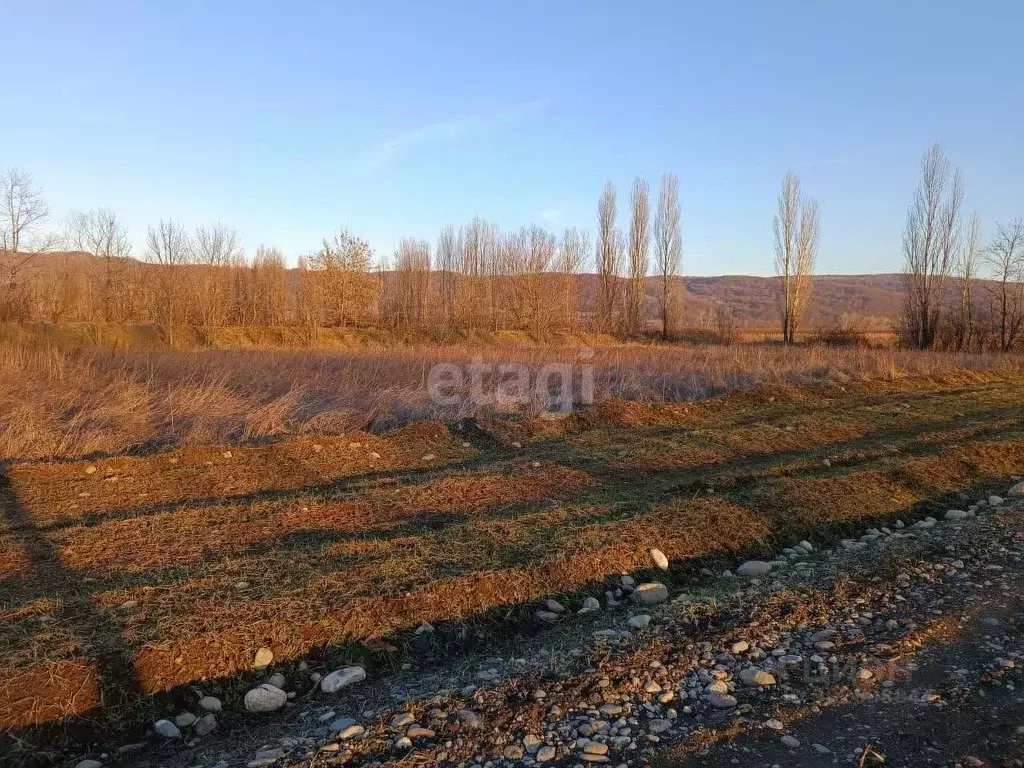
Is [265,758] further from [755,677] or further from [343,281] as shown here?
[343,281]

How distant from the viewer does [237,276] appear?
4503 cm

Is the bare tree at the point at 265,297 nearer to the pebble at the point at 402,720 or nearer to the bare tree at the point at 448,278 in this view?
the bare tree at the point at 448,278

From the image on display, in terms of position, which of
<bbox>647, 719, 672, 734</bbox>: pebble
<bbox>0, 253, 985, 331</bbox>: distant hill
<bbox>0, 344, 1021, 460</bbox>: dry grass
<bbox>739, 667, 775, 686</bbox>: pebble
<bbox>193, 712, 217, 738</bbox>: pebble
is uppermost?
<bbox>0, 253, 985, 331</bbox>: distant hill

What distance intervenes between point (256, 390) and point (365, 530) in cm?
894

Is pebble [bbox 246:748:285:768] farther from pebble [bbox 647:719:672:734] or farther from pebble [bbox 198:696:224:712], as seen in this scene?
pebble [bbox 647:719:672:734]

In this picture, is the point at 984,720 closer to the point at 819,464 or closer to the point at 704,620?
the point at 704,620

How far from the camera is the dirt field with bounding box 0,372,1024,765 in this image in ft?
11.7

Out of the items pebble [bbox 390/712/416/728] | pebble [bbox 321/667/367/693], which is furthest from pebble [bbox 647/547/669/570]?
pebble [bbox 390/712/416/728]

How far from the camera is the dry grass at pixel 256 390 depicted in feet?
31.4

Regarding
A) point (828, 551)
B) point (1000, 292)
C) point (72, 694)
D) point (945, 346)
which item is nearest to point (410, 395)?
point (828, 551)

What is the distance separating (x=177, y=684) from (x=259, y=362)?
17.1 metres

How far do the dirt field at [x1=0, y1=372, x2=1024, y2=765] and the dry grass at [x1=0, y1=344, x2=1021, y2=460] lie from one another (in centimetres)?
123

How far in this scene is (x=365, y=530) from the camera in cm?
588

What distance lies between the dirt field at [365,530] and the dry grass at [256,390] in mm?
1233
